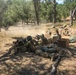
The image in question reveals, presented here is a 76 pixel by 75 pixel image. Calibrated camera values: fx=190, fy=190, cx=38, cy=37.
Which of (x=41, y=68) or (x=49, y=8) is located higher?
(x=49, y=8)

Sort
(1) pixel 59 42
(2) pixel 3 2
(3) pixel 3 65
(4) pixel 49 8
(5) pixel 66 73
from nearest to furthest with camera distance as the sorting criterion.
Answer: (5) pixel 66 73 < (3) pixel 3 65 < (1) pixel 59 42 < (2) pixel 3 2 < (4) pixel 49 8

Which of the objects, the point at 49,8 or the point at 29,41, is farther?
the point at 49,8

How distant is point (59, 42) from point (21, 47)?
9.22 ft

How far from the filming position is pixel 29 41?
9.43 metres

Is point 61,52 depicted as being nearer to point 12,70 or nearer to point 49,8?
point 12,70

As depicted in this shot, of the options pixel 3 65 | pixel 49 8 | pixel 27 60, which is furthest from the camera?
pixel 49 8

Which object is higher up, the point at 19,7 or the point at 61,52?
the point at 19,7

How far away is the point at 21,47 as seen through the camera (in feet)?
30.8

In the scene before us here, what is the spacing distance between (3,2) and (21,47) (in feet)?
18.9

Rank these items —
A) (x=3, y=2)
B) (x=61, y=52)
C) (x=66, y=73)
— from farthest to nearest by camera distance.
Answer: (x=3, y=2)
(x=61, y=52)
(x=66, y=73)

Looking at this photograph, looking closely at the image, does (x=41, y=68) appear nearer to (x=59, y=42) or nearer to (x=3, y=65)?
(x=3, y=65)

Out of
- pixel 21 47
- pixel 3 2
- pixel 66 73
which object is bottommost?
pixel 66 73

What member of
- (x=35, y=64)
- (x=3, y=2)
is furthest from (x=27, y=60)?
(x=3, y=2)

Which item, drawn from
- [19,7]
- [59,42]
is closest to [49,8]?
[19,7]
